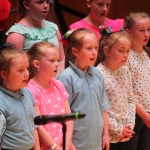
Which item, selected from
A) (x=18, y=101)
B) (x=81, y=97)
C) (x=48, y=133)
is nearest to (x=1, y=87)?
(x=18, y=101)

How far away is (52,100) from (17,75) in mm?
293

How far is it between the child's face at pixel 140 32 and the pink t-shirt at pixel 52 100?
800 mm

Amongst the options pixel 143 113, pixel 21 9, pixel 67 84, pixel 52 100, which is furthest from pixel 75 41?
pixel 143 113

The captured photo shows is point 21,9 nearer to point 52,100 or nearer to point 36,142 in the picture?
point 52,100

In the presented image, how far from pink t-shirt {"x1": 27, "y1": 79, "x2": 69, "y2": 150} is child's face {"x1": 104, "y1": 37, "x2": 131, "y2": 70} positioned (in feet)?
1.48

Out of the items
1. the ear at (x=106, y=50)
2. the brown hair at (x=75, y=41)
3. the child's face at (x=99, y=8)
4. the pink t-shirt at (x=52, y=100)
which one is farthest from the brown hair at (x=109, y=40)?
the pink t-shirt at (x=52, y=100)

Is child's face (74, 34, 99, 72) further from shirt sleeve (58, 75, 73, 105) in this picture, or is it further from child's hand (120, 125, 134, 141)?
child's hand (120, 125, 134, 141)

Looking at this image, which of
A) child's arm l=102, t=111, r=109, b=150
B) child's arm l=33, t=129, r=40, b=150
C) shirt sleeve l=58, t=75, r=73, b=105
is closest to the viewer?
child's arm l=33, t=129, r=40, b=150

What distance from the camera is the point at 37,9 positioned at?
2637 mm

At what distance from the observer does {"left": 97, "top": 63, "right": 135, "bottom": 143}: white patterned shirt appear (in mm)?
2529

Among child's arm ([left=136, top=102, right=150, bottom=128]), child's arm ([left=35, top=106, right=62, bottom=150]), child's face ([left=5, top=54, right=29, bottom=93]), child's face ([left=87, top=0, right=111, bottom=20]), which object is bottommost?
child's arm ([left=136, top=102, right=150, bottom=128])

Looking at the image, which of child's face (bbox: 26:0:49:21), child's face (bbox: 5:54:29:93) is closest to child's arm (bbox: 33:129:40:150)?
child's face (bbox: 5:54:29:93)

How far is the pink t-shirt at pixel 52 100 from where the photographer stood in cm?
215

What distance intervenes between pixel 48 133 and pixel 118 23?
1180 mm
